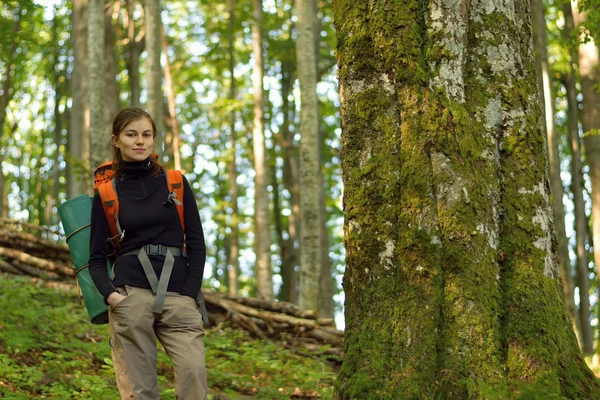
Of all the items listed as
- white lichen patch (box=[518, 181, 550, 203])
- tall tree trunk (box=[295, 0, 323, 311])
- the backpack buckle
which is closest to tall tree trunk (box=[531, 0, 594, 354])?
tall tree trunk (box=[295, 0, 323, 311])

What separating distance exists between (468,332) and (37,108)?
31717 mm

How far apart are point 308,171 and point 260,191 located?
3.67m

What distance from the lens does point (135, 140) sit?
4.04 m

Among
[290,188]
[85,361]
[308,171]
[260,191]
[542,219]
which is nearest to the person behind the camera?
[542,219]

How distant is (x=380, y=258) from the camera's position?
3.88m

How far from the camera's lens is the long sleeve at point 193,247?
3891 mm

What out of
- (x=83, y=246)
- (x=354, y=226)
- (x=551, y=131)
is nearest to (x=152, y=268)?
(x=83, y=246)

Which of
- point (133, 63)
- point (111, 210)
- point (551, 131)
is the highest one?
point (133, 63)

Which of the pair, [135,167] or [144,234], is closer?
[144,234]

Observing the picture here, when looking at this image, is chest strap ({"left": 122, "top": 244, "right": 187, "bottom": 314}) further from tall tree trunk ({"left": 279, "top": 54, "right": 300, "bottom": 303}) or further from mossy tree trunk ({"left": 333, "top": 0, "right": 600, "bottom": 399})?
tall tree trunk ({"left": 279, "top": 54, "right": 300, "bottom": 303})

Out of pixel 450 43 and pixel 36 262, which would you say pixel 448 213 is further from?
pixel 36 262

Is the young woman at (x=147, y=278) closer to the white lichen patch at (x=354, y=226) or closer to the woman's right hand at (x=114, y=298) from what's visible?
the woman's right hand at (x=114, y=298)

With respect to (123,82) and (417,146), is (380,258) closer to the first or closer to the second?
(417,146)

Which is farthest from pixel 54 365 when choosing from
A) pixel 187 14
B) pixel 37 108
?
pixel 37 108
